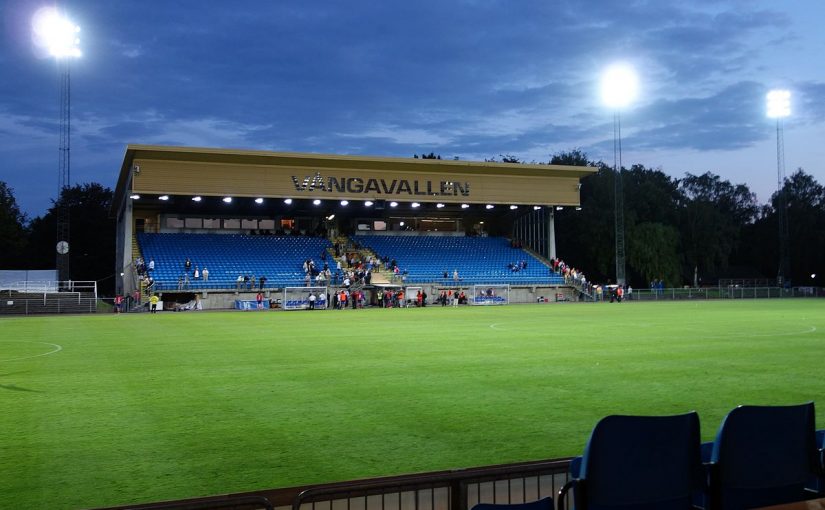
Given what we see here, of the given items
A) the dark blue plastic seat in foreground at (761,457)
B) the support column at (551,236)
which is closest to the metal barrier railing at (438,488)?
the dark blue plastic seat in foreground at (761,457)

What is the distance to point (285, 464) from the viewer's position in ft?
22.7

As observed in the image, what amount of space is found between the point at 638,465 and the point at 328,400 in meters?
7.26

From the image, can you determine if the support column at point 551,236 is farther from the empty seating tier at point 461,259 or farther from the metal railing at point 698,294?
the metal railing at point 698,294

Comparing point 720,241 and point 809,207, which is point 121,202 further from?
point 809,207

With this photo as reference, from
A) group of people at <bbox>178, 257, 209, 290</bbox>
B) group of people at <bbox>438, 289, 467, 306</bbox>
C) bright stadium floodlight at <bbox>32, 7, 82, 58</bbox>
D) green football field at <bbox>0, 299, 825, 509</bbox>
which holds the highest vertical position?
bright stadium floodlight at <bbox>32, 7, 82, 58</bbox>

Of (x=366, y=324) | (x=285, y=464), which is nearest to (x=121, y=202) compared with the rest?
(x=366, y=324)

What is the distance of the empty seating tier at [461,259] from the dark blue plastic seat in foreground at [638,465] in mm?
48571

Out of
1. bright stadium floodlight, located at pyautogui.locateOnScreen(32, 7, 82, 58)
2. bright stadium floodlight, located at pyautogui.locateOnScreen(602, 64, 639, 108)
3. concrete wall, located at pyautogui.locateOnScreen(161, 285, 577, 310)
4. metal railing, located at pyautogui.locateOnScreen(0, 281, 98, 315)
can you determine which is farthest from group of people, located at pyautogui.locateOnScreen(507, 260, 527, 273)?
bright stadium floodlight, located at pyautogui.locateOnScreen(32, 7, 82, 58)

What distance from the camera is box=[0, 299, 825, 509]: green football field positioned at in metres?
6.83

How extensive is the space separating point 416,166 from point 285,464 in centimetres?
5055

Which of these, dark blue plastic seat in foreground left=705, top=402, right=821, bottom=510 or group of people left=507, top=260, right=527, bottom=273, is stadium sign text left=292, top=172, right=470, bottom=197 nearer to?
group of people left=507, top=260, right=527, bottom=273

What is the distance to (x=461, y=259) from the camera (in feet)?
194

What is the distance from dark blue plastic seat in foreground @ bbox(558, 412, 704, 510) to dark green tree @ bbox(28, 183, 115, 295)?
8069 cm

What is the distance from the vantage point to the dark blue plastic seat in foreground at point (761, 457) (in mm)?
4129
